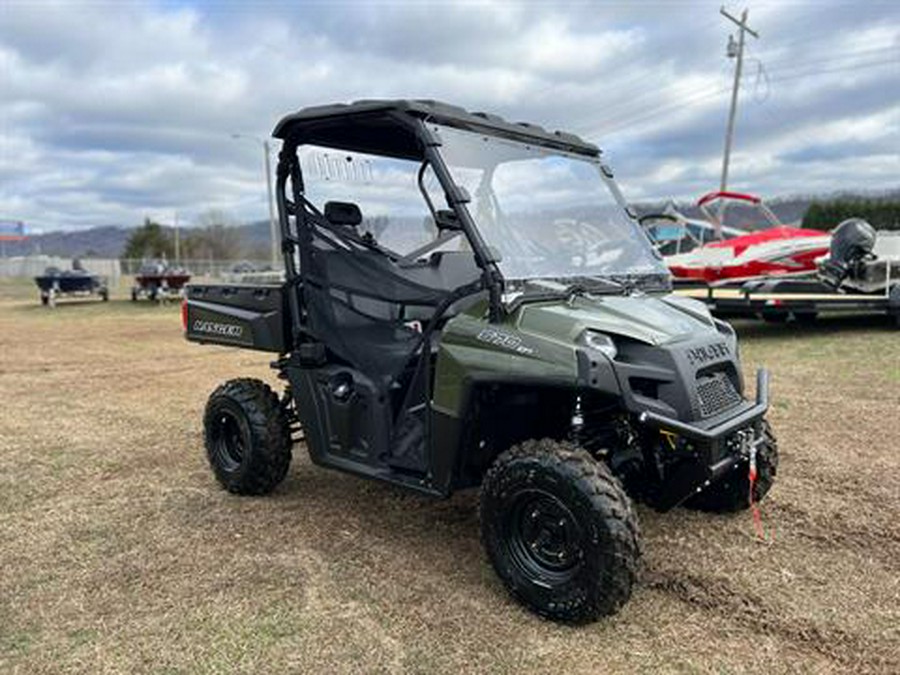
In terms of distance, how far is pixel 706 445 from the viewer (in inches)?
127

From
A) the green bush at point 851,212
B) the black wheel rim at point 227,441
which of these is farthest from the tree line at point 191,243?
the black wheel rim at point 227,441

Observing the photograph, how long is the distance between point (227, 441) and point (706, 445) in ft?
10.0

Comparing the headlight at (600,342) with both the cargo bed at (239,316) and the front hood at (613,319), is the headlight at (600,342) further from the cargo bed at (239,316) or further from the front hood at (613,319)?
the cargo bed at (239,316)

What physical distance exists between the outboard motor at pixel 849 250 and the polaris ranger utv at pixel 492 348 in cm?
893

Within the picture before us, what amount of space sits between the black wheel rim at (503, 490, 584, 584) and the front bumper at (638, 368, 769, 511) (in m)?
0.51

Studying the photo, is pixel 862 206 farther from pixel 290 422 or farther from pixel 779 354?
pixel 290 422

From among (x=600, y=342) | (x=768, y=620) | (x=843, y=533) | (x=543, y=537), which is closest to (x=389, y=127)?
(x=600, y=342)

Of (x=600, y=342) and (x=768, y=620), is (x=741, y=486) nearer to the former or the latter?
(x=768, y=620)

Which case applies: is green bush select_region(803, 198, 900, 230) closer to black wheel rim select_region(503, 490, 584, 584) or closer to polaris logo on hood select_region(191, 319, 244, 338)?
polaris logo on hood select_region(191, 319, 244, 338)

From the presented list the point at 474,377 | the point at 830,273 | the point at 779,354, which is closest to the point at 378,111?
the point at 474,377

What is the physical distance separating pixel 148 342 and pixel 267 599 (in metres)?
11.1

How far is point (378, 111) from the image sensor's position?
12.3 ft

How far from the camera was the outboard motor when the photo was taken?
465 inches

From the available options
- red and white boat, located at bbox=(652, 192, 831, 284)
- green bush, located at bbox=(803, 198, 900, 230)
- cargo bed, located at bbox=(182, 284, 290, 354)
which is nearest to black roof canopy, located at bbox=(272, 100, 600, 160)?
cargo bed, located at bbox=(182, 284, 290, 354)
